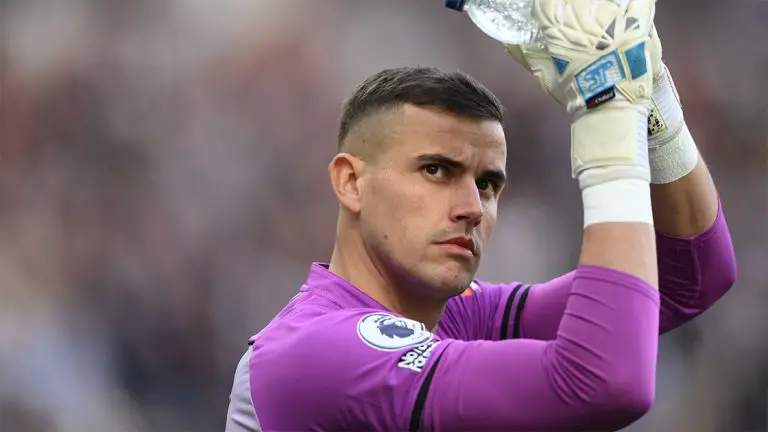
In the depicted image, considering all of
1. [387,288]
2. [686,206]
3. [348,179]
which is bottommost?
[387,288]

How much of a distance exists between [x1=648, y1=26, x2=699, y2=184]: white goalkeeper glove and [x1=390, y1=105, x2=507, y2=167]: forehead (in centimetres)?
39

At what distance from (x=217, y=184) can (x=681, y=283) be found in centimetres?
314

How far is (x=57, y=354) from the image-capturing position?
4430mm

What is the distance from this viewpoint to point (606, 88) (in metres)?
1.65

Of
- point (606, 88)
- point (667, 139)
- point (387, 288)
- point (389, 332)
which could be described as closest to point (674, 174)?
point (667, 139)

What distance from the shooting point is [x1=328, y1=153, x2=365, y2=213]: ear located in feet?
6.93

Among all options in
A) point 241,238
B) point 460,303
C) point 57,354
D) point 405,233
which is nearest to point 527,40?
point 405,233

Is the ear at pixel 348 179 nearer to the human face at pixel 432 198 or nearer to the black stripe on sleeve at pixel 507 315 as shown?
the human face at pixel 432 198

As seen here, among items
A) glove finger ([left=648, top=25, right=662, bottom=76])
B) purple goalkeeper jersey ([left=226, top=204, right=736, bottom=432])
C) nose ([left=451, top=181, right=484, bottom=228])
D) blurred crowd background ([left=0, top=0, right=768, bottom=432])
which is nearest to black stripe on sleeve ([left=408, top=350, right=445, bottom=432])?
purple goalkeeper jersey ([left=226, top=204, right=736, bottom=432])

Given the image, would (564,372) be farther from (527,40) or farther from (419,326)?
(527,40)

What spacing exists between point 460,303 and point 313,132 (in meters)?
2.78

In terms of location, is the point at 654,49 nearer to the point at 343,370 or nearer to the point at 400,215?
the point at 400,215

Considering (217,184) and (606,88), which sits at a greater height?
(606,88)

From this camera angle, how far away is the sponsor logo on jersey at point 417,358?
5.35ft
